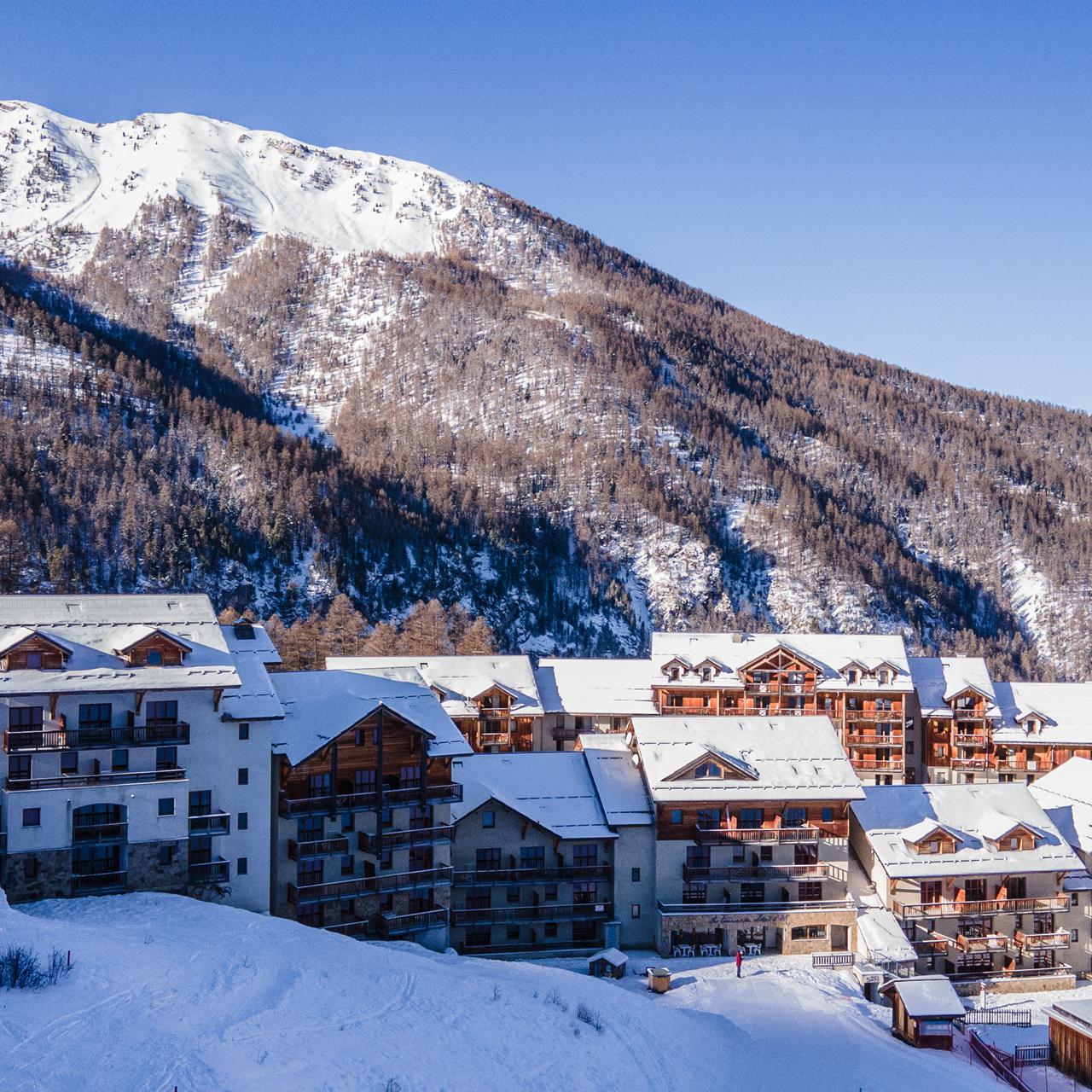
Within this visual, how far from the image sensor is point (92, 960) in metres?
28.7

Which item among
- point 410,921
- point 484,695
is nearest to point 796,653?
point 484,695

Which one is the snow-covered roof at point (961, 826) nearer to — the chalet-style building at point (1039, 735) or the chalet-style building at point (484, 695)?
the chalet-style building at point (1039, 735)

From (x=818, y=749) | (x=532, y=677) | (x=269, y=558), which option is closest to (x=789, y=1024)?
(x=818, y=749)

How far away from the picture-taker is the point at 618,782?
180 feet

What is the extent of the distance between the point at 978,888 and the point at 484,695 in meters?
34.7

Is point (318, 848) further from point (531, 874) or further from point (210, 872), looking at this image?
point (531, 874)

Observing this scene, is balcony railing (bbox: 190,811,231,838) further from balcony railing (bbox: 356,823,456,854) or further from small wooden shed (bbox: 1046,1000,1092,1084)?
small wooden shed (bbox: 1046,1000,1092,1084)

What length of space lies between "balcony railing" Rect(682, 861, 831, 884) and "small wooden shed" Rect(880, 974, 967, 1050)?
10.1 meters

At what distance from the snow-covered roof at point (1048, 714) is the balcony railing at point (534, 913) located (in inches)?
1657

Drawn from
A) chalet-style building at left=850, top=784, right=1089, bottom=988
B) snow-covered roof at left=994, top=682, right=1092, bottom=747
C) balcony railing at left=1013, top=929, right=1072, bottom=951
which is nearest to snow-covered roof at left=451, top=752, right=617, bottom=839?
chalet-style building at left=850, top=784, right=1089, bottom=988

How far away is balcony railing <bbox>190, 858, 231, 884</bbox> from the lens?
42594 millimetres

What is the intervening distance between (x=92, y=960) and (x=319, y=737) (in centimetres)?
1823

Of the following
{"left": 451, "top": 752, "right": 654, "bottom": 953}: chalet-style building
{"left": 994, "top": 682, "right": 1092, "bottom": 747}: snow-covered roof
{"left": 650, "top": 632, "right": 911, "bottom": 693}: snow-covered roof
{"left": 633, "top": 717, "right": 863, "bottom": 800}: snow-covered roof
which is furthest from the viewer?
{"left": 650, "top": 632, "right": 911, "bottom": 693}: snow-covered roof

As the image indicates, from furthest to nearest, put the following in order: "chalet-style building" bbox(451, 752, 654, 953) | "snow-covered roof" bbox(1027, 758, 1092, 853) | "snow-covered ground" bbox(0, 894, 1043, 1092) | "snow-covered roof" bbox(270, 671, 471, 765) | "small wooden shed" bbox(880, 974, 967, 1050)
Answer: "snow-covered roof" bbox(1027, 758, 1092, 853), "chalet-style building" bbox(451, 752, 654, 953), "snow-covered roof" bbox(270, 671, 471, 765), "small wooden shed" bbox(880, 974, 967, 1050), "snow-covered ground" bbox(0, 894, 1043, 1092)
